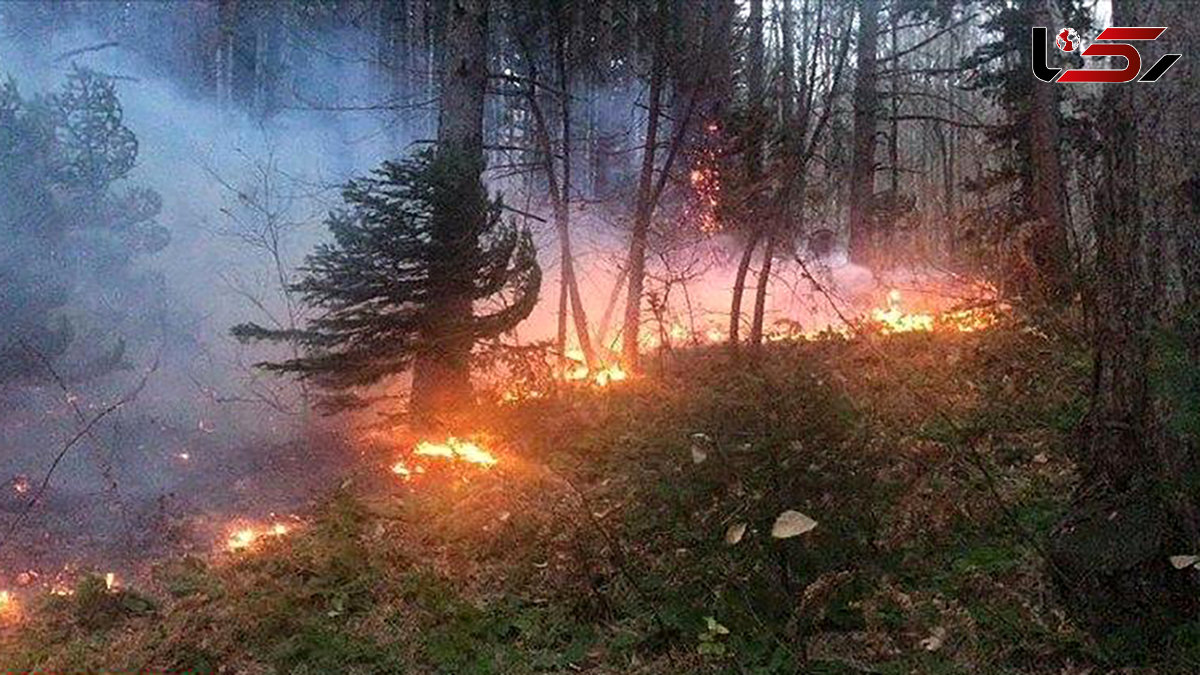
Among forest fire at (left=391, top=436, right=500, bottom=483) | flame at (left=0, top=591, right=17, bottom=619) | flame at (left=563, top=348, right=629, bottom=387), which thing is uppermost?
flame at (left=563, top=348, right=629, bottom=387)

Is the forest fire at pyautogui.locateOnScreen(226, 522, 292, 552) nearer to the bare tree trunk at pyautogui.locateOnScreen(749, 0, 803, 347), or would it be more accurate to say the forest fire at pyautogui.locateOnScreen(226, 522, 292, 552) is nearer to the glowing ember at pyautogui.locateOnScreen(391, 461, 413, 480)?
the glowing ember at pyautogui.locateOnScreen(391, 461, 413, 480)

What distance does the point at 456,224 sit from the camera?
8602 millimetres

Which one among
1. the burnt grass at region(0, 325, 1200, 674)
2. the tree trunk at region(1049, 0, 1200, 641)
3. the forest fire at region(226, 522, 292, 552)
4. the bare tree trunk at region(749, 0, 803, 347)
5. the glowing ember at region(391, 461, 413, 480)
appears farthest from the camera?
the bare tree trunk at region(749, 0, 803, 347)

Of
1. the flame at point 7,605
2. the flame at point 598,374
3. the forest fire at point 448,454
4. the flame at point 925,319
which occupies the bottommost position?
the flame at point 7,605

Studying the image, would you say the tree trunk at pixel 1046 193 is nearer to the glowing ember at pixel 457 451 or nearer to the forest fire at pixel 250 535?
the glowing ember at pixel 457 451

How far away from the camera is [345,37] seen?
88.0ft

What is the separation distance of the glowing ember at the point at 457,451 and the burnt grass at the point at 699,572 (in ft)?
2.18

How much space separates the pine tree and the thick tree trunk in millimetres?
21

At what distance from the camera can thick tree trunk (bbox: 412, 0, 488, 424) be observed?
8.66 meters

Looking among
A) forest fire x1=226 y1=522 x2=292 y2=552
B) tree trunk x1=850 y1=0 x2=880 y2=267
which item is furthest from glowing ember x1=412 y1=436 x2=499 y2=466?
tree trunk x1=850 y1=0 x2=880 y2=267

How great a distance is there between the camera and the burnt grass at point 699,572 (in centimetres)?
423

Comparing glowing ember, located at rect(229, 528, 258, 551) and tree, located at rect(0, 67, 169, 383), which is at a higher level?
tree, located at rect(0, 67, 169, 383)

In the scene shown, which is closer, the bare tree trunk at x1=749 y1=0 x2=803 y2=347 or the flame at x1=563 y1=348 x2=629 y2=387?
the bare tree trunk at x1=749 y1=0 x2=803 y2=347

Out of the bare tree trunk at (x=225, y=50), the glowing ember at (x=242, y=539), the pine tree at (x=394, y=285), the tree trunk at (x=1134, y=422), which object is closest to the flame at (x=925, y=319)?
the pine tree at (x=394, y=285)
